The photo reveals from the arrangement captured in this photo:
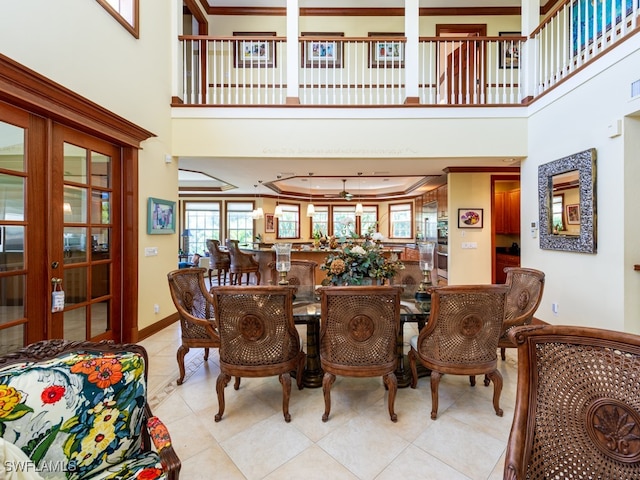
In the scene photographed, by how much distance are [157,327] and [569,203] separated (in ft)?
17.1

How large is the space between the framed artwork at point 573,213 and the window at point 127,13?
531cm

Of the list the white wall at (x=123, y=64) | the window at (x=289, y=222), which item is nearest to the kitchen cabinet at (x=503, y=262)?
the white wall at (x=123, y=64)

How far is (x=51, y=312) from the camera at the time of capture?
7.87ft

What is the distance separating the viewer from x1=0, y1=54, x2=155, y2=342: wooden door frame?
206 centimetres

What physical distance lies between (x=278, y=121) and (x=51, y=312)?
3345mm

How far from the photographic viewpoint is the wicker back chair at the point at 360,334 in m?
1.87

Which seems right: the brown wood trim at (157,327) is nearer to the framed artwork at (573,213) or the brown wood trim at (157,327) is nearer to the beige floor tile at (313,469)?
the beige floor tile at (313,469)

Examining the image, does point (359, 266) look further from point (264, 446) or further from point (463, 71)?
point (463, 71)

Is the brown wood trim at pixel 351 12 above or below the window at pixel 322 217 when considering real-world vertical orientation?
above

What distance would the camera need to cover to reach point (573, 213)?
3238 mm

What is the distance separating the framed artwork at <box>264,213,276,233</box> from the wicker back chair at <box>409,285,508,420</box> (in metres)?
7.73

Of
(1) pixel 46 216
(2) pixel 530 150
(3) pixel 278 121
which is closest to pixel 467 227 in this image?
(2) pixel 530 150

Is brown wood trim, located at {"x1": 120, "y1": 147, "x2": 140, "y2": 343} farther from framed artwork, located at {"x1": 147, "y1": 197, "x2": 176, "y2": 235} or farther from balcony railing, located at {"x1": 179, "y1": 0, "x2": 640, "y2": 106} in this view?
balcony railing, located at {"x1": 179, "y1": 0, "x2": 640, "y2": 106}

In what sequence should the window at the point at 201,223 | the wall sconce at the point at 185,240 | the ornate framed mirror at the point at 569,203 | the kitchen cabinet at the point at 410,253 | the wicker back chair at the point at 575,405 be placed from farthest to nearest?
1. the window at the point at 201,223
2. the wall sconce at the point at 185,240
3. the kitchen cabinet at the point at 410,253
4. the ornate framed mirror at the point at 569,203
5. the wicker back chair at the point at 575,405
